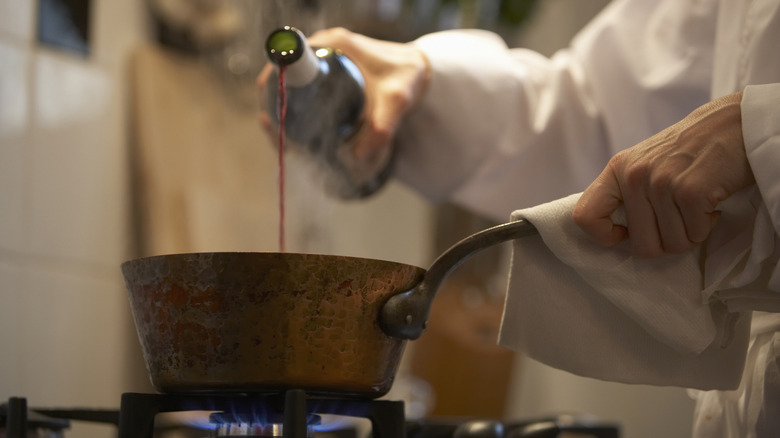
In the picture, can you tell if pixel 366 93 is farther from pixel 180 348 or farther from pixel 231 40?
pixel 231 40

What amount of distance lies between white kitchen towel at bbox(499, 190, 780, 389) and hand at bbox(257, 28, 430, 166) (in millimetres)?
284

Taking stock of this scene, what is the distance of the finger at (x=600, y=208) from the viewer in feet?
1.69

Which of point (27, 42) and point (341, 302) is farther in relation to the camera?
point (27, 42)

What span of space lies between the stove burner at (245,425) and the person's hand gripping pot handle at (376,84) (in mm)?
327

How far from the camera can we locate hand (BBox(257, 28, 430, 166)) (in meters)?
0.81

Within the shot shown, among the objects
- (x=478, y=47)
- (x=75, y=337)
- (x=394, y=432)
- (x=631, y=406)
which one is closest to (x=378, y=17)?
(x=478, y=47)

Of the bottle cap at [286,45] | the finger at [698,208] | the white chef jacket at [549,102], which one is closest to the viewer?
the finger at [698,208]

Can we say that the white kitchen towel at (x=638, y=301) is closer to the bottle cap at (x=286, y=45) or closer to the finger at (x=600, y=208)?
the finger at (x=600, y=208)

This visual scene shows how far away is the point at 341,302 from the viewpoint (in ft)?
1.71

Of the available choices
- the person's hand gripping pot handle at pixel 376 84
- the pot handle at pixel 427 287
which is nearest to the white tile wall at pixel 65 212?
the person's hand gripping pot handle at pixel 376 84

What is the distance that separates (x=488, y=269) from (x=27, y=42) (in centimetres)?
112

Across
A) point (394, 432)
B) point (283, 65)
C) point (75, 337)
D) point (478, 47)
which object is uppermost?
point (478, 47)

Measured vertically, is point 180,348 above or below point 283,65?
below

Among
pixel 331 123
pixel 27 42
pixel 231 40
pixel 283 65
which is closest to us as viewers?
pixel 283 65
